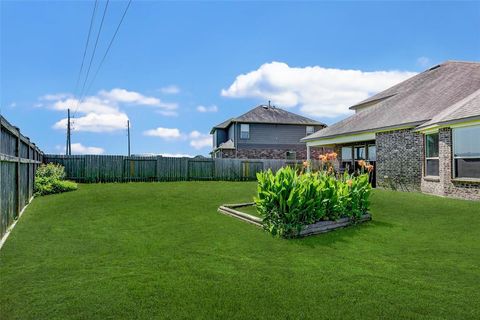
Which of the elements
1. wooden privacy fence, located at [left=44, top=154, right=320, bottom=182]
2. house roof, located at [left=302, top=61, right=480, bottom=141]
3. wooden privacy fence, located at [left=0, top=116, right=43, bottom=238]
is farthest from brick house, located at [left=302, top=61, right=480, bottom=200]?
wooden privacy fence, located at [left=0, top=116, right=43, bottom=238]

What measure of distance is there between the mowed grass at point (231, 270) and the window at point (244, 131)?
2431 centimetres

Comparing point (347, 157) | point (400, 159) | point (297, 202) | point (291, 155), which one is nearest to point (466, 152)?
point (400, 159)

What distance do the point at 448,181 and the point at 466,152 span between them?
1.32 m

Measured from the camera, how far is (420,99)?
17.6 metres

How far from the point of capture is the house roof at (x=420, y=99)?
50.0ft

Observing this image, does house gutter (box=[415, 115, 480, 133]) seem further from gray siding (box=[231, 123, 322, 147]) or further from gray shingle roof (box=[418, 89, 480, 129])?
gray siding (box=[231, 123, 322, 147])

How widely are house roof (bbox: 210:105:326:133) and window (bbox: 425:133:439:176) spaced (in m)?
19.7

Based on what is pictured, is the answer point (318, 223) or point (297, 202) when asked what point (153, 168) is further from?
point (297, 202)

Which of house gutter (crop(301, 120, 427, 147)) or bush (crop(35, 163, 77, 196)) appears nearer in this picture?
bush (crop(35, 163, 77, 196))

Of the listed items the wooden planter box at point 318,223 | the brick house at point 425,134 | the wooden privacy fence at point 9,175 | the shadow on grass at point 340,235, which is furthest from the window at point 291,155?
the wooden privacy fence at point 9,175

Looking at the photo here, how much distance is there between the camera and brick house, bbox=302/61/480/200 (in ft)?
40.1

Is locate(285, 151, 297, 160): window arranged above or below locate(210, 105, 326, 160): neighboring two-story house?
below

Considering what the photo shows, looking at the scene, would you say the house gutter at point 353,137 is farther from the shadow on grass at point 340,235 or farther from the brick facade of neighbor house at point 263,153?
the brick facade of neighbor house at point 263,153

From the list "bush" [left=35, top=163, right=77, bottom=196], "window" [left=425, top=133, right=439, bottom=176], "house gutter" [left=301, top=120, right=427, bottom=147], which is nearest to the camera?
"window" [left=425, top=133, right=439, bottom=176]
